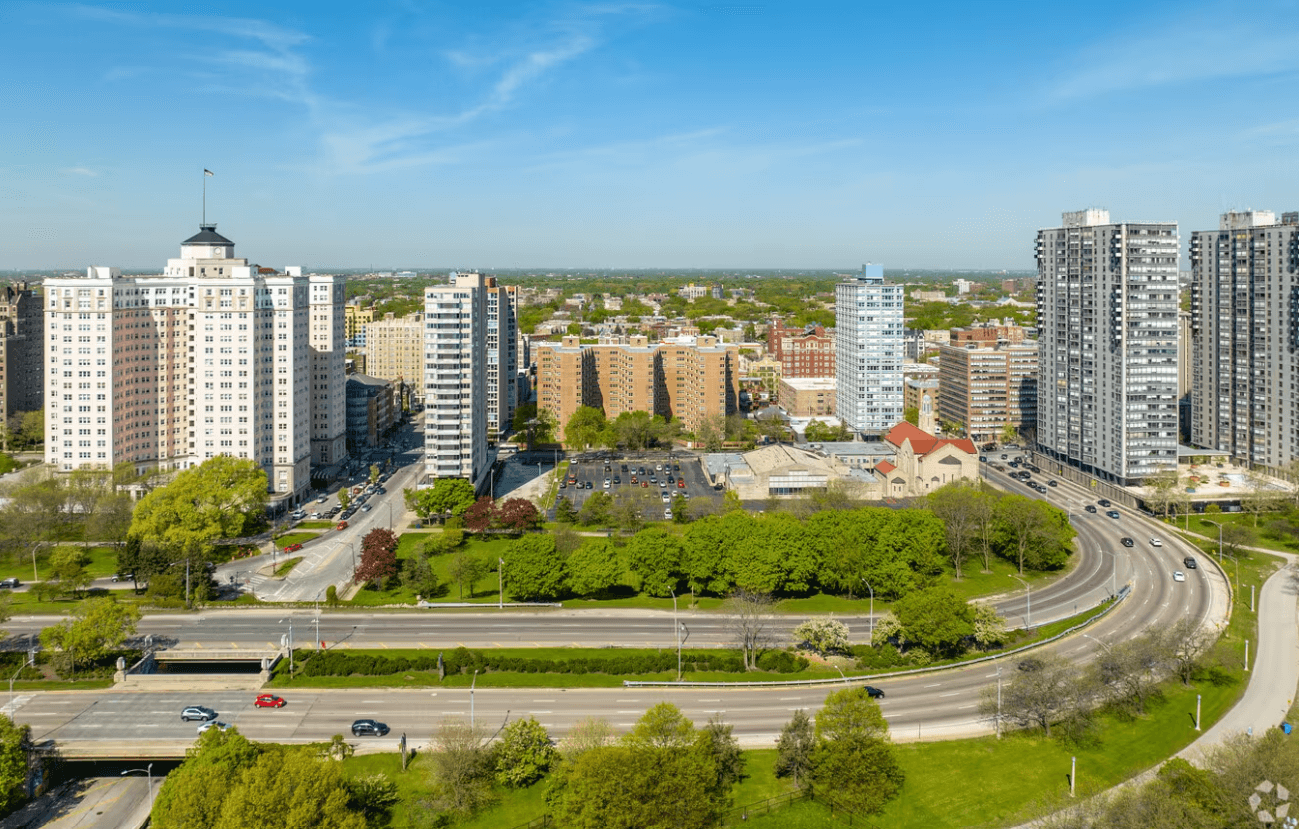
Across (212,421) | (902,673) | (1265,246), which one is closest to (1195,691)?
(902,673)

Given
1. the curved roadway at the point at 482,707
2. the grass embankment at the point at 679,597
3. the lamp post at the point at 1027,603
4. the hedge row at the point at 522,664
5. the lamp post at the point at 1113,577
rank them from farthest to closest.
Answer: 1. the lamp post at the point at 1113,577
2. the grass embankment at the point at 679,597
3. the lamp post at the point at 1027,603
4. the hedge row at the point at 522,664
5. the curved roadway at the point at 482,707

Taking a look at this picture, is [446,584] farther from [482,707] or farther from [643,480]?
[643,480]

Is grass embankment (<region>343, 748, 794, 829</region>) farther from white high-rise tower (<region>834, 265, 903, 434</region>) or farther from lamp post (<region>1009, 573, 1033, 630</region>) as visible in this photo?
white high-rise tower (<region>834, 265, 903, 434</region>)

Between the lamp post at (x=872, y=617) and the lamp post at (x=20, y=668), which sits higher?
the lamp post at (x=872, y=617)

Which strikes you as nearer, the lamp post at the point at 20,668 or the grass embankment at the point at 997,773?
the grass embankment at the point at 997,773

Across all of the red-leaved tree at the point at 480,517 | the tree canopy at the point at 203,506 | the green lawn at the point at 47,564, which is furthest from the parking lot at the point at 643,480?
the green lawn at the point at 47,564

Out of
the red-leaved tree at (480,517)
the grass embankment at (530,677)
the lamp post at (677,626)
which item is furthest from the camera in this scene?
the red-leaved tree at (480,517)

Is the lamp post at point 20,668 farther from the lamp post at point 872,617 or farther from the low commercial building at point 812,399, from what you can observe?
the low commercial building at point 812,399

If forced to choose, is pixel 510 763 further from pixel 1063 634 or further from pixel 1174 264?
pixel 1174 264
